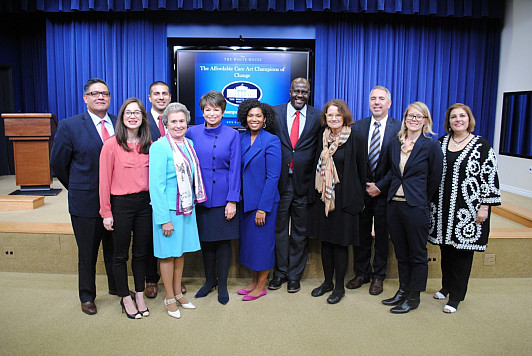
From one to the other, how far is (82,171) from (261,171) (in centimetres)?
116

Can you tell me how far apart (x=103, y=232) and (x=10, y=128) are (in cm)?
352

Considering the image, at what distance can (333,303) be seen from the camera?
9.46ft

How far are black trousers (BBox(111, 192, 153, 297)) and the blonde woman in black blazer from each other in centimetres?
164

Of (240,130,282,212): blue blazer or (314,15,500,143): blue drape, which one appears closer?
(240,130,282,212): blue blazer

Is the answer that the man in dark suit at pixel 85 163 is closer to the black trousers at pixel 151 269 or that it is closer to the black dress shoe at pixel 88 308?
the black dress shoe at pixel 88 308

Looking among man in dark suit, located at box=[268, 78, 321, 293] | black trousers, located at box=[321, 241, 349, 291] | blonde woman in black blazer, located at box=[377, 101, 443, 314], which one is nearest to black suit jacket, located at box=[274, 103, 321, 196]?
man in dark suit, located at box=[268, 78, 321, 293]

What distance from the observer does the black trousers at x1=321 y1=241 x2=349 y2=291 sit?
288 centimetres

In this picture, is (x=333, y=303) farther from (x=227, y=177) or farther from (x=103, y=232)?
(x=103, y=232)

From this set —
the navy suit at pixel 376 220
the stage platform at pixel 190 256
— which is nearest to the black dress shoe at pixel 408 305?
the navy suit at pixel 376 220

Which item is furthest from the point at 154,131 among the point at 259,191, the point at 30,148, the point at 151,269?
the point at 30,148

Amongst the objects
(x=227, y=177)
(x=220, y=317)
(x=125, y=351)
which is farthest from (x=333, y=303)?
(x=125, y=351)

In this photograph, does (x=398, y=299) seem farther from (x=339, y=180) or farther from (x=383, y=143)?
(x=383, y=143)

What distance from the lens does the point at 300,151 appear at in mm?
2967

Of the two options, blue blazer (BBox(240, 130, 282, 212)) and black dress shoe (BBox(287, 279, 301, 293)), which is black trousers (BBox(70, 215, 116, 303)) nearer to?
blue blazer (BBox(240, 130, 282, 212))
